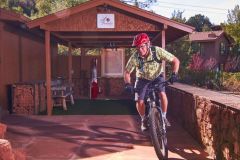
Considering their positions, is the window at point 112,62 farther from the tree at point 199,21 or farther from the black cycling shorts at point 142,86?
the tree at point 199,21

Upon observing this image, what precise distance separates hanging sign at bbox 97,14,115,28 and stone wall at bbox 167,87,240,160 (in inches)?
119

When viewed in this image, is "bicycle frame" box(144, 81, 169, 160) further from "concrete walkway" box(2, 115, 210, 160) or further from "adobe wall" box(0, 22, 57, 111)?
"adobe wall" box(0, 22, 57, 111)

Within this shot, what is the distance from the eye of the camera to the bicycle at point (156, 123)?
5.77 m

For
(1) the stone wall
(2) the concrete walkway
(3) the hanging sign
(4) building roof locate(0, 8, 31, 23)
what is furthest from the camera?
(3) the hanging sign

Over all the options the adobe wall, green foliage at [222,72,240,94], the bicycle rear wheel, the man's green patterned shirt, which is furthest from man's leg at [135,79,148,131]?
green foliage at [222,72,240,94]

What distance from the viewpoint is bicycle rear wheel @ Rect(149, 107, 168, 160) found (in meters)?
5.76

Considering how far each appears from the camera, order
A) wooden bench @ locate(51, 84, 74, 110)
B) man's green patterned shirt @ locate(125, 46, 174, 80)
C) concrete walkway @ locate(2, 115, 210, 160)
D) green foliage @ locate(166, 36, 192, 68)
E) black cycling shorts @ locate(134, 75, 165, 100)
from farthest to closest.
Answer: green foliage @ locate(166, 36, 192, 68)
wooden bench @ locate(51, 84, 74, 110)
concrete walkway @ locate(2, 115, 210, 160)
man's green patterned shirt @ locate(125, 46, 174, 80)
black cycling shorts @ locate(134, 75, 165, 100)

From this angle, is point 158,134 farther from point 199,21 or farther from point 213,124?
point 199,21

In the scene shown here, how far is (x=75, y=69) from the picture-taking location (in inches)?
776

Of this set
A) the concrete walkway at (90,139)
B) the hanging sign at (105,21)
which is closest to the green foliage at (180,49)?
the hanging sign at (105,21)

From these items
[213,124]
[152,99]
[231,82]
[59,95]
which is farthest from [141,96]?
[231,82]

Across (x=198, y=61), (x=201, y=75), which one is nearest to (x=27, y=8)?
(x=198, y=61)

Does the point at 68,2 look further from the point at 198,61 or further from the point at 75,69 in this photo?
the point at 75,69

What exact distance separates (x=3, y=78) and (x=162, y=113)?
642 centimetres
